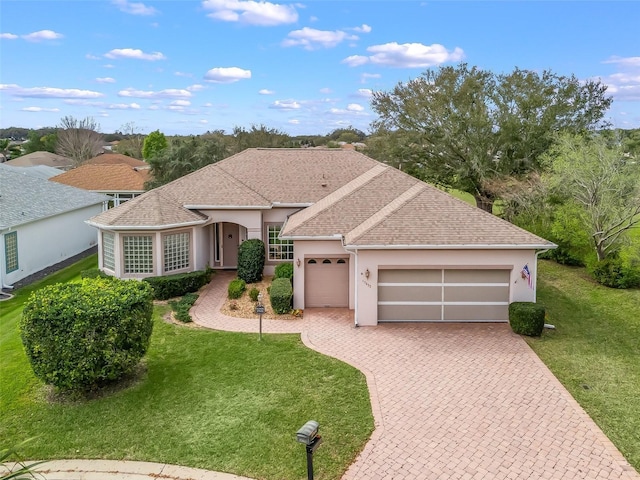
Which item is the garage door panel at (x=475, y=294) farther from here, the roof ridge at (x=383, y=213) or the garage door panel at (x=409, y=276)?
the roof ridge at (x=383, y=213)

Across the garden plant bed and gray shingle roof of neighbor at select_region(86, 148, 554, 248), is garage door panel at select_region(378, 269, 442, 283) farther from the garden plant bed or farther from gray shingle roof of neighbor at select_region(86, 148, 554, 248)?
the garden plant bed

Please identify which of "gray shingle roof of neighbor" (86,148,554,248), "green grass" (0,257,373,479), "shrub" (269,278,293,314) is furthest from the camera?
"shrub" (269,278,293,314)

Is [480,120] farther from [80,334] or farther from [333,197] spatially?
[80,334]

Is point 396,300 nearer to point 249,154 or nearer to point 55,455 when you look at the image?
point 55,455

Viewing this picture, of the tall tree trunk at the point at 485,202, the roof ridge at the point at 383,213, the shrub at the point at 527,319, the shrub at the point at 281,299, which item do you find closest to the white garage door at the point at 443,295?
the shrub at the point at 527,319

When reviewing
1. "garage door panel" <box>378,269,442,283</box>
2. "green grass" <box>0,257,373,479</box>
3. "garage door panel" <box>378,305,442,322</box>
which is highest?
"garage door panel" <box>378,269,442,283</box>

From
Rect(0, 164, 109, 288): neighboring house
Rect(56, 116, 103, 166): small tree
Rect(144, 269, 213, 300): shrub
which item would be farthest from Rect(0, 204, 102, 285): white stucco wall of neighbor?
Rect(56, 116, 103, 166): small tree
